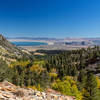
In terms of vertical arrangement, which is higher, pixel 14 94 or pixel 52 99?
pixel 14 94

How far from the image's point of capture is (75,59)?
153875mm

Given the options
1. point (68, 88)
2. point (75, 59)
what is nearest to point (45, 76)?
point (68, 88)

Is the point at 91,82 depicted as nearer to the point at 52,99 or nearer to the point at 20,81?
the point at 52,99

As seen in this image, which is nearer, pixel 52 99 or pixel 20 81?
pixel 52 99

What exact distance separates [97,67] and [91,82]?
2085 inches

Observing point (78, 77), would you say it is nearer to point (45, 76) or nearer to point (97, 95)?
point (45, 76)

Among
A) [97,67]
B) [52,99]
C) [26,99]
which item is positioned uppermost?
[26,99]

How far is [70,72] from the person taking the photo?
375 feet

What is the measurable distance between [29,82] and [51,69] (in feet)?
161

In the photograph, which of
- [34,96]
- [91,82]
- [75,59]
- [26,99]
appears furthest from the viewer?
[75,59]

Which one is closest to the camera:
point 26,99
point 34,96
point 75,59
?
point 26,99

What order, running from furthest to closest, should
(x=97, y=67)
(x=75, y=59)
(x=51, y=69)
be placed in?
1. (x=75, y=59)
2. (x=51, y=69)
3. (x=97, y=67)

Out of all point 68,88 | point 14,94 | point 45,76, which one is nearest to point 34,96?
point 14,94

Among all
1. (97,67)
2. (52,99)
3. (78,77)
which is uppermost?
(52,99)
